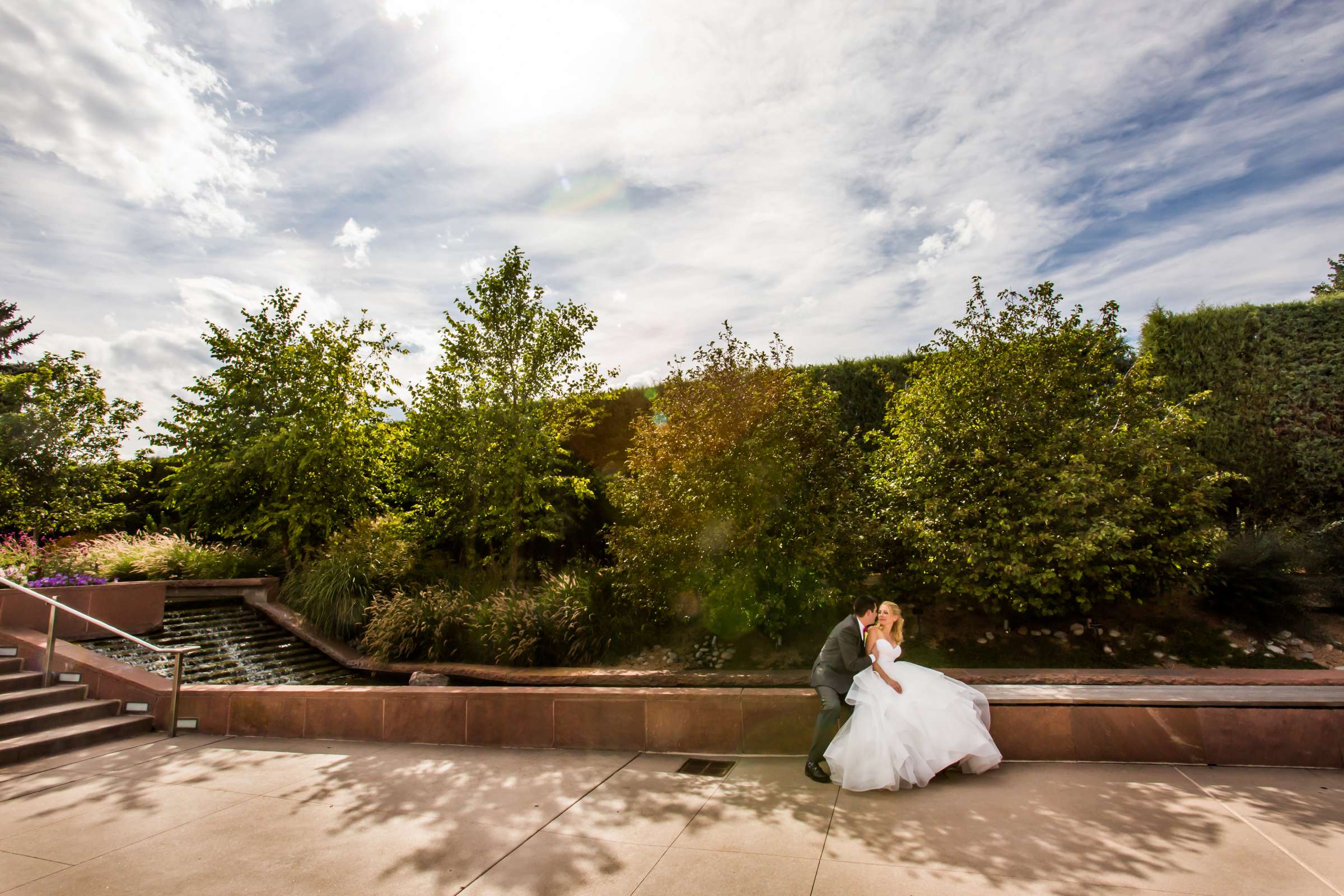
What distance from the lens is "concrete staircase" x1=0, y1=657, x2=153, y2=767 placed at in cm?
655

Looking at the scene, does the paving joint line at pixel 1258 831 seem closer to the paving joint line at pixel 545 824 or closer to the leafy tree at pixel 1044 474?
the leafy tree at pixel 1044 474

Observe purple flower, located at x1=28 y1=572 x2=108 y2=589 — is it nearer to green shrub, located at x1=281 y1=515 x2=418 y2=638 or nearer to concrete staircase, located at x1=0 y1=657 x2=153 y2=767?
concrete staircase, located at x1=0 y1=657 x2=153 y2=767

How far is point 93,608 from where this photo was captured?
996cm

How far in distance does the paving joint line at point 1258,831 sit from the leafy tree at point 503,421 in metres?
9.51

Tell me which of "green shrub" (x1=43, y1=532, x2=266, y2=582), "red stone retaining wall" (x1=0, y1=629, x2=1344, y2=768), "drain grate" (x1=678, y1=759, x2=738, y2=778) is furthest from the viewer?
"green shrub" (x1=43, y1=532, x2=266, y2=582)

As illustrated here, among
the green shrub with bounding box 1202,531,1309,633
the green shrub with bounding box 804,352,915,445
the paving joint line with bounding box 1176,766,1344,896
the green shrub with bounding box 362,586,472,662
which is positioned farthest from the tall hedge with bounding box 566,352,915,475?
the paving joint line with bounding box 1176,766,1344,896

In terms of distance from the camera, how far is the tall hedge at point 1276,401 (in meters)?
11.3

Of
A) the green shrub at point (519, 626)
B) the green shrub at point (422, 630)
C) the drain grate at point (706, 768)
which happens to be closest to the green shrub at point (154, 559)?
the green shrub at point (519, 626)

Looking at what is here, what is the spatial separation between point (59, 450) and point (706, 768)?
18.0 metres

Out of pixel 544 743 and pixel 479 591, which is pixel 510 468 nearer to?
pixel 479 591

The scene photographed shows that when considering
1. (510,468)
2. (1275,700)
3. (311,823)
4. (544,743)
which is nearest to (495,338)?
(510,468)

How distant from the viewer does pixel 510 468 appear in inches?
477

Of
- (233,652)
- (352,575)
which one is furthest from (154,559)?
(352,575)

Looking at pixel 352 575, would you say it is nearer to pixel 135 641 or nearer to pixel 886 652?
pixel 135 641
